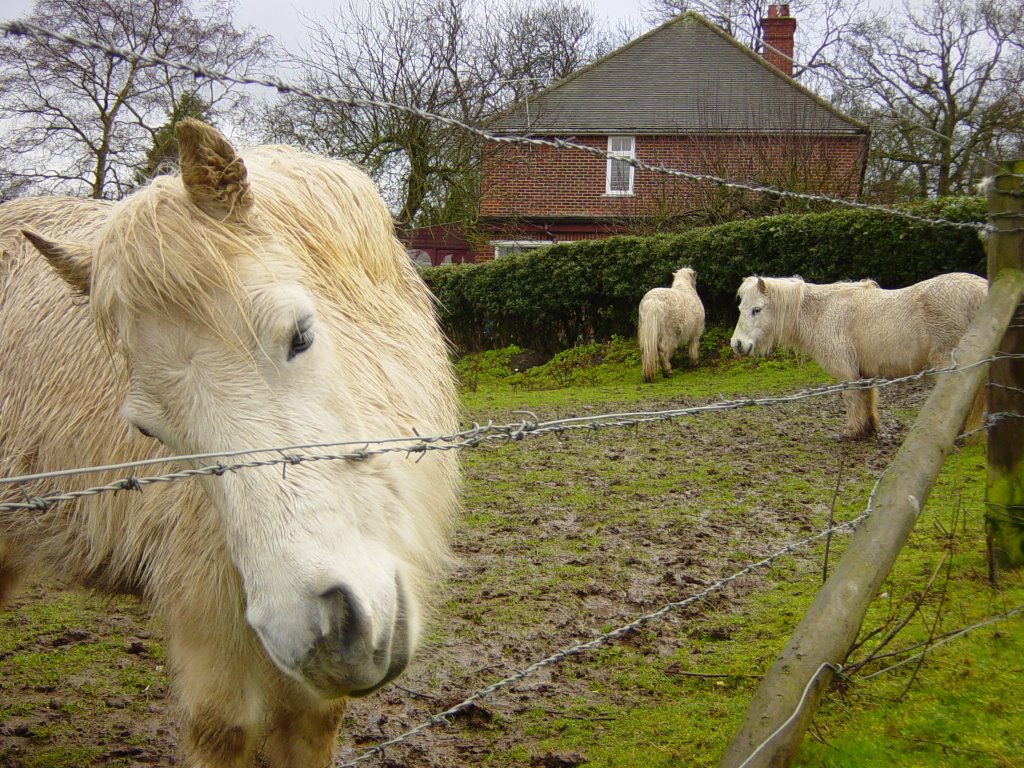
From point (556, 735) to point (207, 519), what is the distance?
175cm

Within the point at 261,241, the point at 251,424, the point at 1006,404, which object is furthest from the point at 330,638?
the point at 1006,404

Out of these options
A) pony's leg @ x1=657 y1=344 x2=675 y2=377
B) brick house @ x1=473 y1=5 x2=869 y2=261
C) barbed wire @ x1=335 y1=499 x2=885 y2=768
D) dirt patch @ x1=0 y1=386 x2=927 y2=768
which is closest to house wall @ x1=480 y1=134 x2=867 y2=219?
brick house @ x1=473 y1=5 x2=869 y2=261

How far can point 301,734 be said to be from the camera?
2.29m

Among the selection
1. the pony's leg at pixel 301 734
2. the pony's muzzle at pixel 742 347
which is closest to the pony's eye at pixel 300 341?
the pony's leg at pixel 301 734

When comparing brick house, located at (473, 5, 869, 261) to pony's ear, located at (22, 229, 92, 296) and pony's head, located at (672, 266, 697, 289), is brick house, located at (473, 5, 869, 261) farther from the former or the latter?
pony's ear, located at (22, 229, 92, 296)

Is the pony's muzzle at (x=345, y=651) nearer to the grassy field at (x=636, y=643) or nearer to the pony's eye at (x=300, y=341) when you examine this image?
the pony's eye at (x=300, y=341)

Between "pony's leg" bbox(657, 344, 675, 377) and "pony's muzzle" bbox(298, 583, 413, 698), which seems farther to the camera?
"pony's leg" bbox(657, 344, 675, 377)

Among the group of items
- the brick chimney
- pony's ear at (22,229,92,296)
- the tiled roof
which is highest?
the brick chimney

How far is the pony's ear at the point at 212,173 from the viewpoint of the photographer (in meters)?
1.62

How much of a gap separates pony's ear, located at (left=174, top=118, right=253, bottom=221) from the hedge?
8.53 m

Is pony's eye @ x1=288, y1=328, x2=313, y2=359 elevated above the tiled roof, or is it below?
below

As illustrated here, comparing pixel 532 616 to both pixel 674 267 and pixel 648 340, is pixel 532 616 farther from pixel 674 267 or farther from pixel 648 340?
pixel 674 267

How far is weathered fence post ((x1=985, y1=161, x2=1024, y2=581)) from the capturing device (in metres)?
3.06

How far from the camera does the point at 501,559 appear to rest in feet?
16.4
